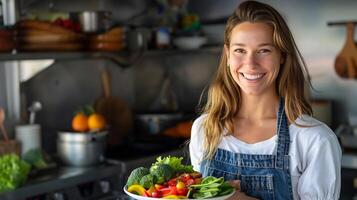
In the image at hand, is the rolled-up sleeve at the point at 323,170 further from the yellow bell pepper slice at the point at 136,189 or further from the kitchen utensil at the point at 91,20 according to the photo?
the kitchen utensil at the point at 91,20

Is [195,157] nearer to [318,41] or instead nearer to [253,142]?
[253,142]

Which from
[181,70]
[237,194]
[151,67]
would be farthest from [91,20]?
[237,194]

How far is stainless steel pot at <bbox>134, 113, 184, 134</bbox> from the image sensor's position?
3.28 metres

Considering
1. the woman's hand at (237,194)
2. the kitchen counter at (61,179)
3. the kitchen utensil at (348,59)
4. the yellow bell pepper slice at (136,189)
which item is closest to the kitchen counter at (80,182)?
the kitchen counter at (61,179)

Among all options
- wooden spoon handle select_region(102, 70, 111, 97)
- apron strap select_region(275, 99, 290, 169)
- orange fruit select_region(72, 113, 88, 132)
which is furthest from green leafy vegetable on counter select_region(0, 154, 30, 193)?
apron strap select_region(275, 99, 290, 169)

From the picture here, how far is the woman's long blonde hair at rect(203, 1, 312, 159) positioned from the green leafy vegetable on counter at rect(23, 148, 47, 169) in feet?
3.98

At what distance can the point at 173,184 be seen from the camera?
1.33 meters

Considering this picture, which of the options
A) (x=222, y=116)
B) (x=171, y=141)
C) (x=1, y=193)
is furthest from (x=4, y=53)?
(x=222, y=116)

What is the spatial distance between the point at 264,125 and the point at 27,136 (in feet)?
5.02

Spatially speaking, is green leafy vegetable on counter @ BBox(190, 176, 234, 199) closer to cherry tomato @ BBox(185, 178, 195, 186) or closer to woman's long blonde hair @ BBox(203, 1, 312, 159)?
cherry tomato @ BBox(185, 178, 195, 186)

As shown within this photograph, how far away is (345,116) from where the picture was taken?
3.27 meters

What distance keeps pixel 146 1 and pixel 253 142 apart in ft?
7.28

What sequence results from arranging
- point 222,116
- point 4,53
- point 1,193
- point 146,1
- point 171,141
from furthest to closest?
point 146,1, point 171,141, point 4,53, point 1,193, point 222,116

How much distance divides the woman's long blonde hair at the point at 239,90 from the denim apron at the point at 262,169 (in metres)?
0.03
